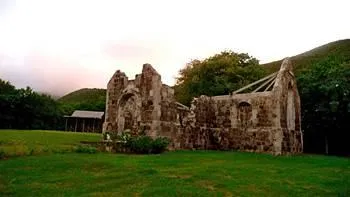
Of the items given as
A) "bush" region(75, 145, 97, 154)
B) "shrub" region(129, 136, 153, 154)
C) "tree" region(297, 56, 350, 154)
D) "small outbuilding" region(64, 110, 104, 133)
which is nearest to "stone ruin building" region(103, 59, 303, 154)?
"shrub" region(129, 136, 153, 154)

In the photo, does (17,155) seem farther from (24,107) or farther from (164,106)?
(24,107)

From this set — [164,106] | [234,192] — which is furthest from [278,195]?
[164,106]

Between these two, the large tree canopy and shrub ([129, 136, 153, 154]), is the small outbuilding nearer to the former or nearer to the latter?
the large tree canopy

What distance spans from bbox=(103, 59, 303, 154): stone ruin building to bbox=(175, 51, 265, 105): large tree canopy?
50.4ft

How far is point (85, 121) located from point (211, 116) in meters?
46.0

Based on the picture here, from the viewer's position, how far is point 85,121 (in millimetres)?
69188

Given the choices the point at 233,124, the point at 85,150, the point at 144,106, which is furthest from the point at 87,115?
the point at 85,150

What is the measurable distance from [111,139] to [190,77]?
27.8m

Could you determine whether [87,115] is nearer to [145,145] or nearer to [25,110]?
[25,110]

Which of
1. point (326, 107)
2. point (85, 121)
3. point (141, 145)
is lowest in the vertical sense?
point (141, 145)

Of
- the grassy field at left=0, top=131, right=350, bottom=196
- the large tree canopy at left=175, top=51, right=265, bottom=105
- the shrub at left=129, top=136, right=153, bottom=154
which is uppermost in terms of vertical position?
the large tree canopy at left=175, top=51, right=265, bottom=105

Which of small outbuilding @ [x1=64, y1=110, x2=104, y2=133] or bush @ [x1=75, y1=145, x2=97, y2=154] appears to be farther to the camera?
small outbuilding @ [x1=64, y1=110, x2=104, y2=133]

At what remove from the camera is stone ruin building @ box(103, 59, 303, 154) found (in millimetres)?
23000

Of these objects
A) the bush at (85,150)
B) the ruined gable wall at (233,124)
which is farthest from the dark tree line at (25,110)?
the bush at (85,150)
